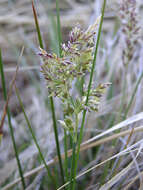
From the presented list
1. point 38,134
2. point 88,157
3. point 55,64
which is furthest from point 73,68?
point 38,134

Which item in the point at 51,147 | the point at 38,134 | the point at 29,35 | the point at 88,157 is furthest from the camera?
the point at 29,35

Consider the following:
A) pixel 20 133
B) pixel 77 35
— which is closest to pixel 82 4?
pixel 20 133

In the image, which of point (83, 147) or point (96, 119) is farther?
point (96, 119)

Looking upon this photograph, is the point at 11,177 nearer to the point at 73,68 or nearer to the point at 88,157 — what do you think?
the point at 88,157

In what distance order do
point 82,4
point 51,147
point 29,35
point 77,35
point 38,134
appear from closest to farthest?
1. point 77,35
2. point 51,147
3. point 38,134
4. point 29,35
5. point 82,4

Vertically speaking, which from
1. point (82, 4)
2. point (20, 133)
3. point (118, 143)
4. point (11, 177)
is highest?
point (82, 4)

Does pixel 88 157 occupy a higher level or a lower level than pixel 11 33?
lower

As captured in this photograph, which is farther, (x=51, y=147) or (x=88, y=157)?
(x=88, y=157)

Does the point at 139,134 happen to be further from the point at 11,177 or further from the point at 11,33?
the point at 11,33
